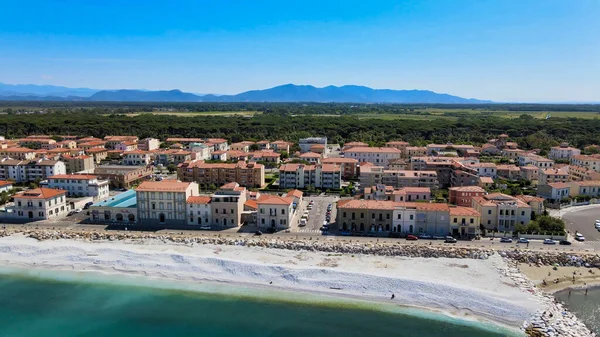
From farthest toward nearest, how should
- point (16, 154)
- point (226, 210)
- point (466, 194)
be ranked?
point (16, 154), point (466, 194), point (226, 210)

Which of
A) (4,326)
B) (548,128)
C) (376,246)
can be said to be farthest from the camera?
(548,128)

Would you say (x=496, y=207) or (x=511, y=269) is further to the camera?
(x=496, y=207)

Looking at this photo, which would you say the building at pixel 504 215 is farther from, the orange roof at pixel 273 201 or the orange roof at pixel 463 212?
the orange roof at pixel 273 201

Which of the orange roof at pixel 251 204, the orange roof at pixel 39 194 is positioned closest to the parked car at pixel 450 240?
the orange roof at pixel 251 204

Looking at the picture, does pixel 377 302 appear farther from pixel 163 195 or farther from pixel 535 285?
pixel 163 195

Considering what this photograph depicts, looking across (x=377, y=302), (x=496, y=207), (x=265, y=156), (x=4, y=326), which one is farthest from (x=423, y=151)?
(x=4, y=326)

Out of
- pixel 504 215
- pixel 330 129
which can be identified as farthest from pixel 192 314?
pixel 330 129

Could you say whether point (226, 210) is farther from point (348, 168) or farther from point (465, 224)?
point (348, 168)
